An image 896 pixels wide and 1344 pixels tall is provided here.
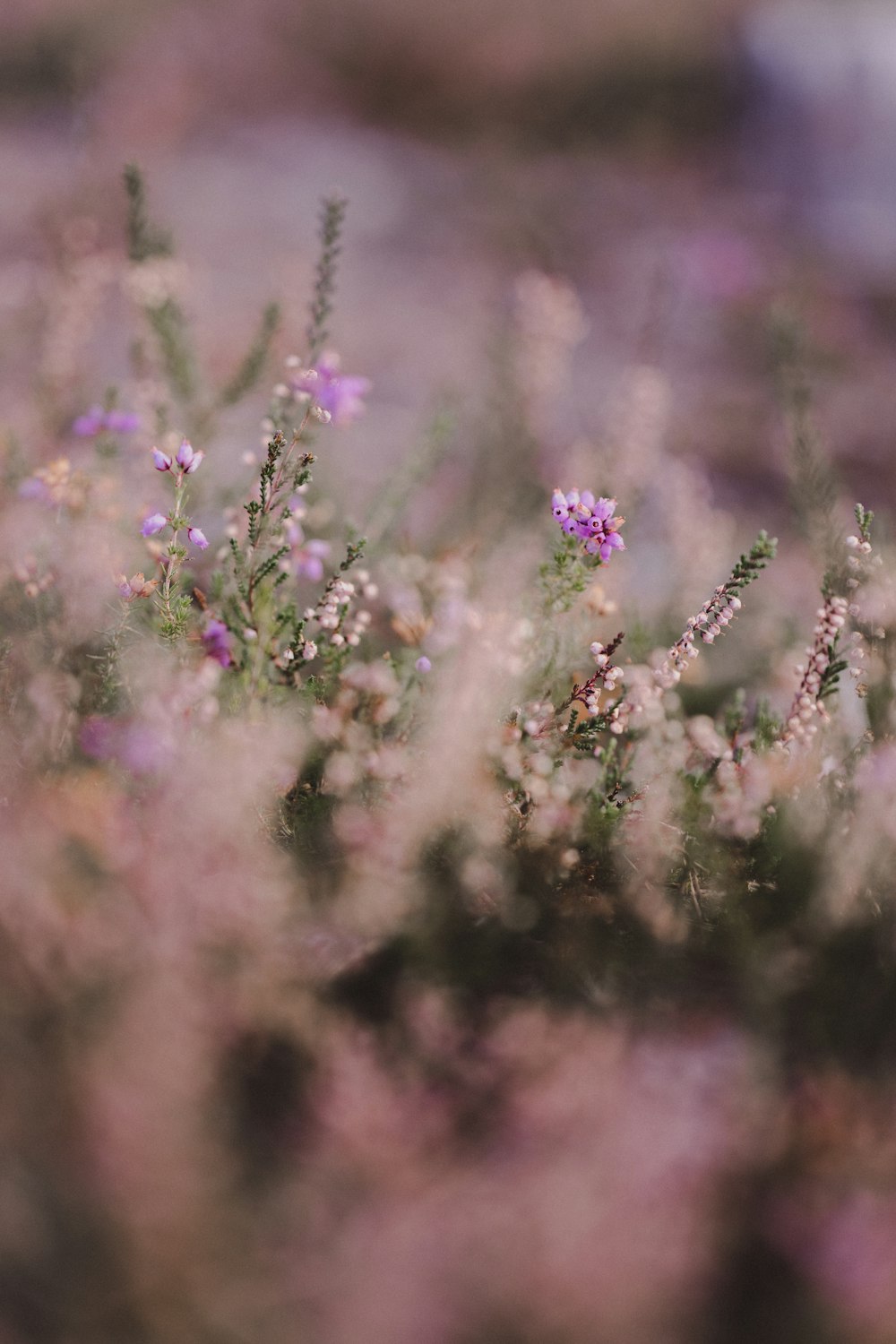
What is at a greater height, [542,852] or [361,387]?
[361,387]

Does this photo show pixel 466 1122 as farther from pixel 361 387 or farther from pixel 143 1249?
pixel 361 387

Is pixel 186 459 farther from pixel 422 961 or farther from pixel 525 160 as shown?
pixel 525 160

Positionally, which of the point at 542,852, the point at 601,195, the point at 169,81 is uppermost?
the point at 169,81

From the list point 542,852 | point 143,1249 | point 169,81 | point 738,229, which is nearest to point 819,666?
point 542,852

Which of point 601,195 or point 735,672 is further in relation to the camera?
point 601,195

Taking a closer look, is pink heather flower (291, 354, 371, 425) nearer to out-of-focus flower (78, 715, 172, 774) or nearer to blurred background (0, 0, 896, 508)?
out-of-focus flower (78, 715, 172, 774)

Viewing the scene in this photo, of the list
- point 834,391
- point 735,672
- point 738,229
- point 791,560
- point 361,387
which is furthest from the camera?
point 738,229

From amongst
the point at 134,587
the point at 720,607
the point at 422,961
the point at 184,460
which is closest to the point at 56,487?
the point at 134,587
